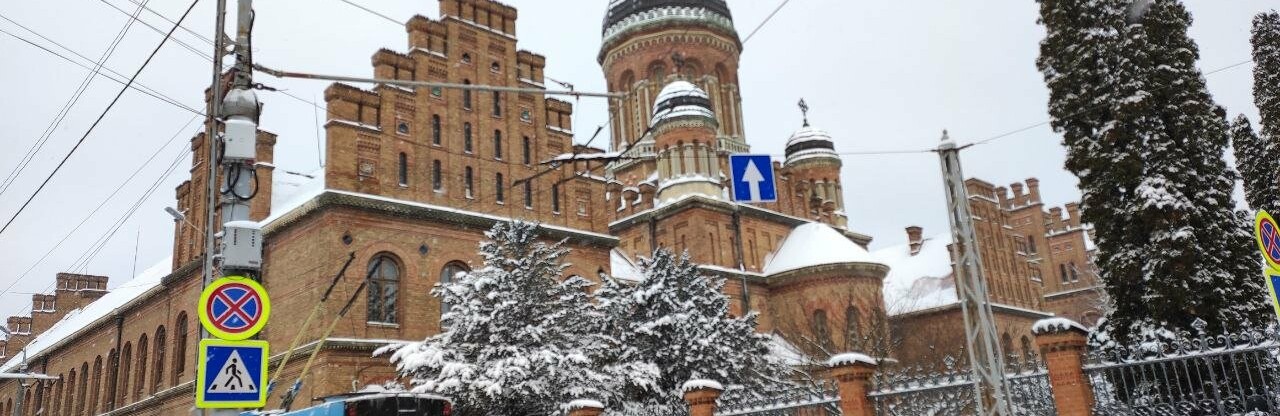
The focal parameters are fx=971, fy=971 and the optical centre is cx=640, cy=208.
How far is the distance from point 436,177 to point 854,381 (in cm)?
1527

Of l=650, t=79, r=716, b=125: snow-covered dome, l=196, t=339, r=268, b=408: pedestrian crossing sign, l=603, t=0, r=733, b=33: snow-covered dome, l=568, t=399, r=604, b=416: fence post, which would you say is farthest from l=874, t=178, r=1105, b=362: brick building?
l=196, t=339, r=268, b=408: pedestrian crossing sign

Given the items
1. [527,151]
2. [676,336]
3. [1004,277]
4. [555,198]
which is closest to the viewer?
[676,336]

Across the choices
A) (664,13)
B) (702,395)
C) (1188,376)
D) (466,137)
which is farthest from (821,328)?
(1188,376)

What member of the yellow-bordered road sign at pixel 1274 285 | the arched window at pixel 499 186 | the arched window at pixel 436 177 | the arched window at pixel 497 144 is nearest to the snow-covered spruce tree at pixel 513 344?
the arched window at pixel 436 177

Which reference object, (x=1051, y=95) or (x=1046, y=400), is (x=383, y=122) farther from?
(x=1046, y=400)

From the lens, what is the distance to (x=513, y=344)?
19.1 m

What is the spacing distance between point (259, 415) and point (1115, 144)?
1393 cm

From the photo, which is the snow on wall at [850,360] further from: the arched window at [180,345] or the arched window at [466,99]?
the arched window at [180,345]

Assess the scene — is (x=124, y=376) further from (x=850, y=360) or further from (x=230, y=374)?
(x=850, y=360)

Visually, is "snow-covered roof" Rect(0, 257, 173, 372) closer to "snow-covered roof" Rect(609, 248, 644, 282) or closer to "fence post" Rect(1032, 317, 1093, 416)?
"snow-covered roof" Rect(609, 248, 644, 282)

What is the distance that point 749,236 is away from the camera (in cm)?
3459

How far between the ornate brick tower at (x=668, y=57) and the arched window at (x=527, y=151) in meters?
16.3

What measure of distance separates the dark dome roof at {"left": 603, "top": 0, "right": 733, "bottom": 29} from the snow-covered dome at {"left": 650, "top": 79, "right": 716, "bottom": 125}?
936 cm

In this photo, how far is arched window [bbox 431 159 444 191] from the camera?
2467 cm
